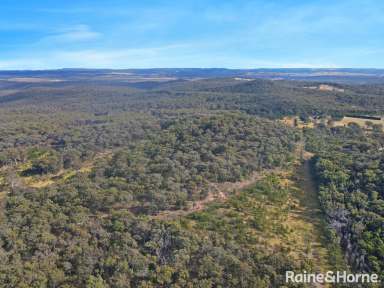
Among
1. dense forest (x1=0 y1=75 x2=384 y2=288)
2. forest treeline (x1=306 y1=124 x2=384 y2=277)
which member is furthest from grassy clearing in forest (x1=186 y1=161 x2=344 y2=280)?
forest treeline (x1=306 y1=124 x2=384 y2=277)

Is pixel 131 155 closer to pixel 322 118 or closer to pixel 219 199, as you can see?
pixel 219 199

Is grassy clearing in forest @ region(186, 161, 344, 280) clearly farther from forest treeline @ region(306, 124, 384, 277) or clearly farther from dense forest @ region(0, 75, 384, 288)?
forest treeline @ region(306, 124, 384, 277)

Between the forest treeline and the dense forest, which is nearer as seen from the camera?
the dense forest

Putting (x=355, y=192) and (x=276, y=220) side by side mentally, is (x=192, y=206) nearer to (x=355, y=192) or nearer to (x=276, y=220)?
(x=276, y=220)

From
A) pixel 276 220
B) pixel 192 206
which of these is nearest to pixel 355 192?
pixel 276 220

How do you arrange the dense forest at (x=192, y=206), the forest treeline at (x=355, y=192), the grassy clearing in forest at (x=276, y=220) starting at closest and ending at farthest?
1. the dense forest at (x=192, y=206)
2. the forest treeline at (x=355, y=192)
3. the grassy clearing in forest at (x=276, y=220)

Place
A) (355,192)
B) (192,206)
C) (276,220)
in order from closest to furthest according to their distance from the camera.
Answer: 1. (276,220)
2. (192,206)
3. (355,192)

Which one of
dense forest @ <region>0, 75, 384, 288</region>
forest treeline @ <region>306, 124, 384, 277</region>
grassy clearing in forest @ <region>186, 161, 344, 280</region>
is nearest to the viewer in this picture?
dense forest @ <region>0, 75, 384, 288</region>

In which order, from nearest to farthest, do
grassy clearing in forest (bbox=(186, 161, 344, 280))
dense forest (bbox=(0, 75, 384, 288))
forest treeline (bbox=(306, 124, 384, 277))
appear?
dense forest (bbox=(0, 75, 384, 288)), forest treeline (bbox=(306, 124, 384, 277)), grassy clearing in forest (bbox=(186, 161, 344, 280))

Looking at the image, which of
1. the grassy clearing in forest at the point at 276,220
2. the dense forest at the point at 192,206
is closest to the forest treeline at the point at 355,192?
A: the dense forest at the point at 192,206

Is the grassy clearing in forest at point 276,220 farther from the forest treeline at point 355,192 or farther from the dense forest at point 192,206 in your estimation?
the forest treeline at point 355,192
